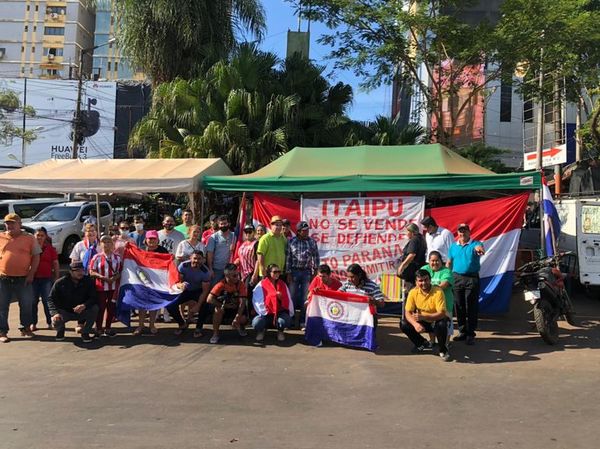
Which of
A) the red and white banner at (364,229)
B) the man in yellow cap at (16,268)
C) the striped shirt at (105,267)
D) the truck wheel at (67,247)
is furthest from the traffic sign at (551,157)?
the man in yellow cap at (16,268)

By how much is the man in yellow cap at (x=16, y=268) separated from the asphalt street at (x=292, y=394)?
40cm

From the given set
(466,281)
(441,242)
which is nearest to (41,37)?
(441,242)

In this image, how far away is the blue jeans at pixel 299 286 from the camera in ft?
28.1

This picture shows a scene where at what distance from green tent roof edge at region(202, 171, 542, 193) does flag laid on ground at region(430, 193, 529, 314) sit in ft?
1.69

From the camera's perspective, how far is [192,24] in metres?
16.5

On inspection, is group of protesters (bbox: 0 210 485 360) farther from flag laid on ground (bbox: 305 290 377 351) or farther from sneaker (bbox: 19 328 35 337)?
flag laid on ground (bbox: 305 290 377 351)

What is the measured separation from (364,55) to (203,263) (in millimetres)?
8013

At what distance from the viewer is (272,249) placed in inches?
336

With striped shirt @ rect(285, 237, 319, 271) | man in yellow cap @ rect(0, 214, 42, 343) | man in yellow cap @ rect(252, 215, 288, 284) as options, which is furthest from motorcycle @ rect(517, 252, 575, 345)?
man in yellow cap @ rect(0, 214, 42, 343)

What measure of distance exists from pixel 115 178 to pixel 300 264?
3.91 metres

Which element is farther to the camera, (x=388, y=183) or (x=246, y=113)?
(x=246, y=113)

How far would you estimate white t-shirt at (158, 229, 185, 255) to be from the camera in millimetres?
9367

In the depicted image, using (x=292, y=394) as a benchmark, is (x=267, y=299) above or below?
above

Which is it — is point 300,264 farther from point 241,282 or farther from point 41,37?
point 41,37
